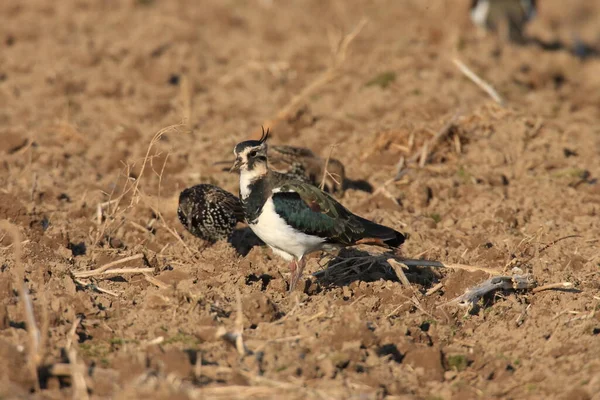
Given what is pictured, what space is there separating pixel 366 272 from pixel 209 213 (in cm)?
152

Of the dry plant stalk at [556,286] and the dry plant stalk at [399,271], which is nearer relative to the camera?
the dry plant stalk at [556,286]

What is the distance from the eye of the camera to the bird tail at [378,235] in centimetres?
722

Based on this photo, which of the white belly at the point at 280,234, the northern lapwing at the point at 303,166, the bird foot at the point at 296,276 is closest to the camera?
the white belly at the point at 280,234

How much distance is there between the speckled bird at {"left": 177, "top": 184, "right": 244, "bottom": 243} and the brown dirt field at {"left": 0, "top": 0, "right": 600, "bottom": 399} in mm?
193

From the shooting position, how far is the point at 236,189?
950 cm

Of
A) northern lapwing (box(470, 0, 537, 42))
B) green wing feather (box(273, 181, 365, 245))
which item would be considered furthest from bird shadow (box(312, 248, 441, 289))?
northern lapwing (box(470, 0, 537, 42))

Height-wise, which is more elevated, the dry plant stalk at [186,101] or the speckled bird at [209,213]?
the dry plant stalk at [186,101]

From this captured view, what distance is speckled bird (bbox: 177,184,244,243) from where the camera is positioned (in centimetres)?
812

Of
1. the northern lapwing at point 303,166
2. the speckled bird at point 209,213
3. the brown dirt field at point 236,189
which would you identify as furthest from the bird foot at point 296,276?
the northern lapwing at point 303,166

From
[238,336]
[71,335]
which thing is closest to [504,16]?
[238,336]

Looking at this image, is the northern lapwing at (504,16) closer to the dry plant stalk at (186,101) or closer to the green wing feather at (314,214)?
the dry plant stalk at (186,101)

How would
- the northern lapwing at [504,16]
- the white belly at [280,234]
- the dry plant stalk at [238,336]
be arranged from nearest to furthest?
the dry plant stalk at [238,336]
the white belly at [280,234]
the northern lapwing at [504,16]

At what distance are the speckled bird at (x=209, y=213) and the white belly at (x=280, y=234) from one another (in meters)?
1.13

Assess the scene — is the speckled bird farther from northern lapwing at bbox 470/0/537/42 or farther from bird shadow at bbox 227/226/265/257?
northern lapwing at bbox 470/0/537/42
